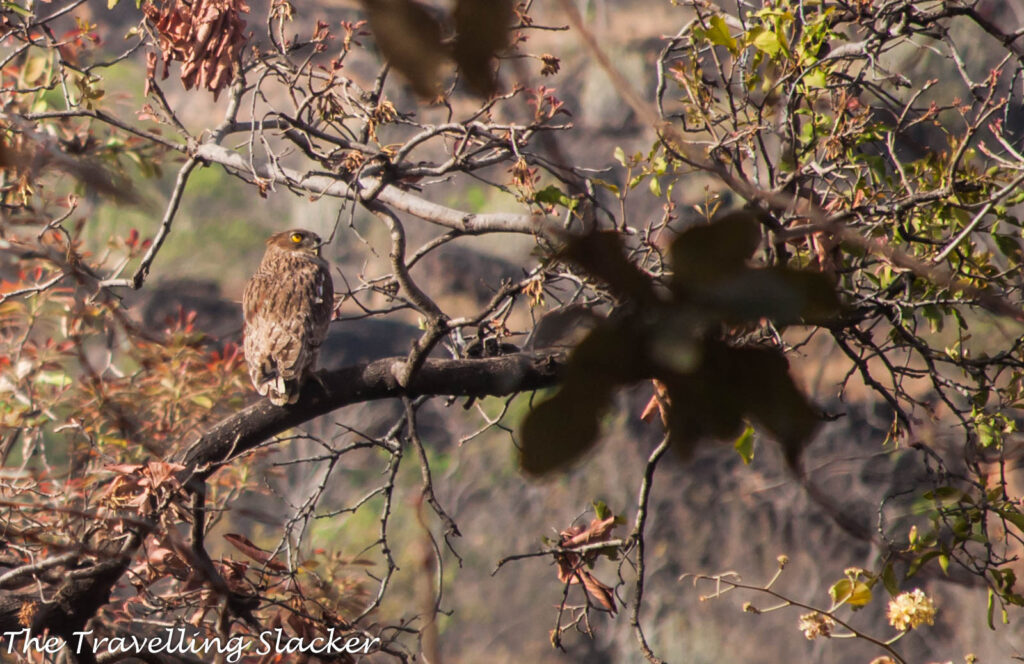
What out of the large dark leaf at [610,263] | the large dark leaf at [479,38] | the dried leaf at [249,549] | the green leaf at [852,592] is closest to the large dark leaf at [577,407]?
the large dark leaf at [610,263]

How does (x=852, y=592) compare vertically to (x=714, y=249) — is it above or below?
above

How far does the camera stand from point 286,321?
12.9 ft

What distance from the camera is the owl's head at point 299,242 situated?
189 inches

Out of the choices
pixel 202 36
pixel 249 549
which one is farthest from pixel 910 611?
pixel 202 36

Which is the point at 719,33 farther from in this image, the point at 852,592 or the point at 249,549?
the point at 249,549

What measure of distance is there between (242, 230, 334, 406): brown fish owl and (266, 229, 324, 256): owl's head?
0.13 metres

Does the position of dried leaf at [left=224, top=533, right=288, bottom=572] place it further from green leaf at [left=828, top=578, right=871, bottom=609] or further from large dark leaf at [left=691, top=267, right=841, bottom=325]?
large dark leaf at [left=691, top=267, right=841, bottom=325]

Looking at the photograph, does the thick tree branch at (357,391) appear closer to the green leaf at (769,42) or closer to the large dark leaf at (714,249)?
the green leaf at (769,42)

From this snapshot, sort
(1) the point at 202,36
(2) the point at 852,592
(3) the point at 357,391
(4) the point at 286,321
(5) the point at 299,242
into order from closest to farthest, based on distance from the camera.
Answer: (2) the point at 852,592, (1) the point at 202,36, (3) the point at 357,391, (4) the point at 286,321, (5) the point at 299,242

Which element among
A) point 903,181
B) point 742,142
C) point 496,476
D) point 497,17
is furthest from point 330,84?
point 496,476

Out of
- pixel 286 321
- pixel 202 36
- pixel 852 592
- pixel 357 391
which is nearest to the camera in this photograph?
pixel 852 592

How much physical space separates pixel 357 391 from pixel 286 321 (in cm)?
86

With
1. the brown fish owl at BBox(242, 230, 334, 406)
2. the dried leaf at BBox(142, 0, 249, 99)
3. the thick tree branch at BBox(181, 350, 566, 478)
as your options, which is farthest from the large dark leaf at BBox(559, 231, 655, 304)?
the brown fish owl at BBox(242, 230, 334, 406)

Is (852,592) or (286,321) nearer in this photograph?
(852,592)
